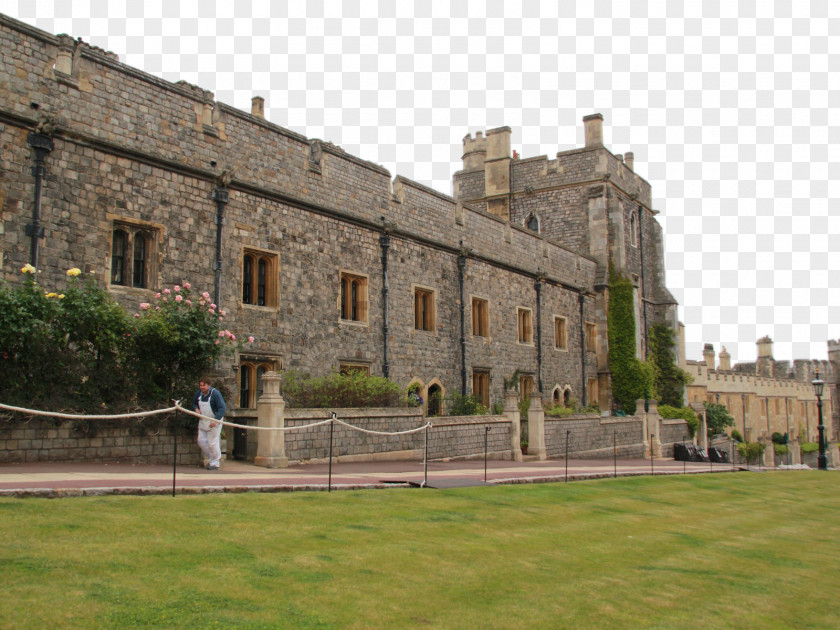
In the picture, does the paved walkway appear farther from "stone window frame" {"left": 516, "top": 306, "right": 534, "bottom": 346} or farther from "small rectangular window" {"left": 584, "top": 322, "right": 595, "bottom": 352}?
"small rectangular window" {"left": 584, "top": 322, "right": 595, "bottom": 352}

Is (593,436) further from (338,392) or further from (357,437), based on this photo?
(357,437)

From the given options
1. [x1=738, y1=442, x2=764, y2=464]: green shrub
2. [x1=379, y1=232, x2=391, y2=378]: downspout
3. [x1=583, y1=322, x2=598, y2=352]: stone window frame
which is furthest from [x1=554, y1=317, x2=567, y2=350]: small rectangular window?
[x1=738, y1=442, x2=764, y2=464]: green shrub

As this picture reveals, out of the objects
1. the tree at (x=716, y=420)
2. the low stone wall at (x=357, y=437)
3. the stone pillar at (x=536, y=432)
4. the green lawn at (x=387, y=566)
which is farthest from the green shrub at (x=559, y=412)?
the tree at (x=716, y=420)

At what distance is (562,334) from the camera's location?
3186cm

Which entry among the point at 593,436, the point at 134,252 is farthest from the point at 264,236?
the point at 593,436

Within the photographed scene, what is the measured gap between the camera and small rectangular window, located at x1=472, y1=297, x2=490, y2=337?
26.3m

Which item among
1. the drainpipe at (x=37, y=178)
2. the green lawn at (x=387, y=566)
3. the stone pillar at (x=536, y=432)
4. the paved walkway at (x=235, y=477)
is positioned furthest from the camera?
the stone pillar at (x=536, y=432)

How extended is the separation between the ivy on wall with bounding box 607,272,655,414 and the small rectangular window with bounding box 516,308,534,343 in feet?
21.4

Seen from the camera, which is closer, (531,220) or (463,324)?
(463,324)

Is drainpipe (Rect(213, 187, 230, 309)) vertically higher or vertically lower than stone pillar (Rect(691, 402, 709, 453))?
higher

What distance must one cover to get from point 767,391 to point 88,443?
5378cm

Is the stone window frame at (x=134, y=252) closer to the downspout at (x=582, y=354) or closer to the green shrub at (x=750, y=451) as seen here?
the downspout at (x=582, y=354)

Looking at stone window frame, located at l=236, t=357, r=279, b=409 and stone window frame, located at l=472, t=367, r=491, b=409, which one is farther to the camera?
stone window frame, located at l=472, t=367, r=491, b=409

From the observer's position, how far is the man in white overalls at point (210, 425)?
12.5 metres
